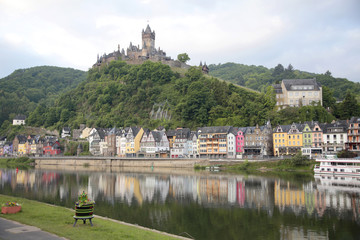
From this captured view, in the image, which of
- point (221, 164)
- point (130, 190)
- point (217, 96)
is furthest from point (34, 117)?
point (130, 190)

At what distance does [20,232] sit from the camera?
52.7 ft

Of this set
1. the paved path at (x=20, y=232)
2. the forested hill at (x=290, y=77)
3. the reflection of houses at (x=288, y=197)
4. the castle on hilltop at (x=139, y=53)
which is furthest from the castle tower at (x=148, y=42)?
the paved path at (x=20, y=232)

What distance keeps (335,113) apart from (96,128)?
66832mm

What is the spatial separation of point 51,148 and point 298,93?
7702 centimetres

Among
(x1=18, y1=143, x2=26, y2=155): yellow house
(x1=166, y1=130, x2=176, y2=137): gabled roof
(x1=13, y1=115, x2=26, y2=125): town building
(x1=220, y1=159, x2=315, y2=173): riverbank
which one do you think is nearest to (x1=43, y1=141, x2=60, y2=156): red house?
(x1=18, y1=143, x2=26, y2=155): yellow house

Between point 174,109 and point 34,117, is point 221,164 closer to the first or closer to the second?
point 174,109

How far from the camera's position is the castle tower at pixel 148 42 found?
476 ft

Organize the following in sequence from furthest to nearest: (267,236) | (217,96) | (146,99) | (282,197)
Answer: (146,99) → (217,96) → (282,197) → (267,236)

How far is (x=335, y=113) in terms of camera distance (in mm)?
81375

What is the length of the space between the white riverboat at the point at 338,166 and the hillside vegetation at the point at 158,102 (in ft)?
74.2

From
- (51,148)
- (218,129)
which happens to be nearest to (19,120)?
(51,148)

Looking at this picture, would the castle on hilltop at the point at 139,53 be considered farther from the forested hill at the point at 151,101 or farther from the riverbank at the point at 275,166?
the riverbank at the point at 275,166

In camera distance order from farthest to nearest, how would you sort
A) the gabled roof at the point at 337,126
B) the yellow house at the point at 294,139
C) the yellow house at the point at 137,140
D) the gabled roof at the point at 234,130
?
the yellow house at the point at 137,140 < the gabled roof at the point at 234,130 < the yellow house at the point at 294,139 < the gabled roof at the point at 337,126

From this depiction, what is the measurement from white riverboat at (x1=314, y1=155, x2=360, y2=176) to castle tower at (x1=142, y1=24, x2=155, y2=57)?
102 meters
